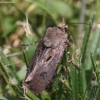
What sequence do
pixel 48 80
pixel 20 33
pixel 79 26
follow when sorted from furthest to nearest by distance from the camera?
pixel 20 33 < pixel 79 26 < pixel 48 80

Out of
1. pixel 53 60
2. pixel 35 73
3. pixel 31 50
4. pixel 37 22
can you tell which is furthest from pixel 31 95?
pixel 37 22

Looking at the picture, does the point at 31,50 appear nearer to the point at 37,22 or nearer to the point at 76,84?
the point at 76,84

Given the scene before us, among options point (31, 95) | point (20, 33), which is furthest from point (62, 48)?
point (20, 33)

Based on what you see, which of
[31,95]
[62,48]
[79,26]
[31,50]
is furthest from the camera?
[79,26]

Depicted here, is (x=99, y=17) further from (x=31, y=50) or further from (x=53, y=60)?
(x=53, y=60)

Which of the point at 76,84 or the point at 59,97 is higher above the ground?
the point at 76,84

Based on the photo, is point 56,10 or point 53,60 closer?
point 53,60
